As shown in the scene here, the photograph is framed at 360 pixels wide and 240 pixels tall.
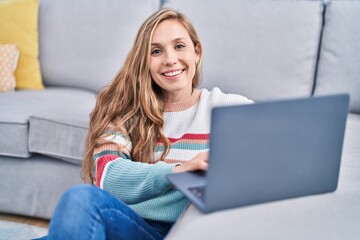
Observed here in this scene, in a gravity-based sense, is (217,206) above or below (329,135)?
below

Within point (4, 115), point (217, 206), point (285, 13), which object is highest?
point (285, 13)

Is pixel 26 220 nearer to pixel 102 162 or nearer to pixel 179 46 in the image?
pixel 102 162

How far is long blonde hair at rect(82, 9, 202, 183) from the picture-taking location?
1.29 metres

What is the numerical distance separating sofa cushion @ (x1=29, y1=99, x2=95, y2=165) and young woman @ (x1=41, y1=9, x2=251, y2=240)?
301 mm

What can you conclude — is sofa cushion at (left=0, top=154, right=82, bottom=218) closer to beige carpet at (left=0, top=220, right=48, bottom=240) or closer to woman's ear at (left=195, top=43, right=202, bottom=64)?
beige carpet at (left=0, top=220, right=48, bottom=240)

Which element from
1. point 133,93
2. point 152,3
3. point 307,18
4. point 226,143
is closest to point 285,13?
point 307,18

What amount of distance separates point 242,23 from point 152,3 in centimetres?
50

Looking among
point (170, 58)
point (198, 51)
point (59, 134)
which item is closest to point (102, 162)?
point (170, 58)

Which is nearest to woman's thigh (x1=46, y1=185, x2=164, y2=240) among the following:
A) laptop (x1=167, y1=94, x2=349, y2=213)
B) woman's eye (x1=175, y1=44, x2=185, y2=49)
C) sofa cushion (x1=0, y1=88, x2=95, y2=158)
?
laptop (x1=167, y1=94, x2=349, y2=213)

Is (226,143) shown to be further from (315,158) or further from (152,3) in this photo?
(152,3)

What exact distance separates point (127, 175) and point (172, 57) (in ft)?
1.23

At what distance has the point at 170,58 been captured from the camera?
51.1 inches

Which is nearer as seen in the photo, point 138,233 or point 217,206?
point 217,206

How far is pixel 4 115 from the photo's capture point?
1.82 metres
